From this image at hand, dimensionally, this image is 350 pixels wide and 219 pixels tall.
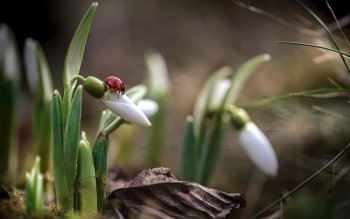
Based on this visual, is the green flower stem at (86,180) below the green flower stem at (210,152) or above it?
above

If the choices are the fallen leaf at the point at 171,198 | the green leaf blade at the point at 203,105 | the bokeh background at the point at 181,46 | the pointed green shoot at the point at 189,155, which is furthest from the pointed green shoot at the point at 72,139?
the bokeh background at the point at 181,46

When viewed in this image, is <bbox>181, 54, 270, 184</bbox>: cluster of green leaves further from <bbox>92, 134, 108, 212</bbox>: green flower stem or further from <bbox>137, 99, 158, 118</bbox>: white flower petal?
<bbox>92, 134, 108, 212</bbox>: green flower stem

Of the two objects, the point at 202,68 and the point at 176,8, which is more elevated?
the point at 176,8

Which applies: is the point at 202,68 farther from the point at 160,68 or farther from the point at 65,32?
the point at 160,68

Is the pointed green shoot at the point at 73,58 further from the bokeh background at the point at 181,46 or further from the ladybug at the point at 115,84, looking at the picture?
the bokeh background at the point at 181,46

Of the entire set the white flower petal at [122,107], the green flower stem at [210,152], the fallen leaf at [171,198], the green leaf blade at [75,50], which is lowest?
the green flower stem at [210,152]

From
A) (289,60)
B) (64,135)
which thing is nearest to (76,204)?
(64,135)

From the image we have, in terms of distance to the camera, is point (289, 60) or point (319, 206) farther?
point (289, 60)
